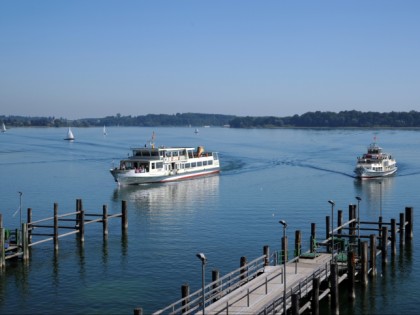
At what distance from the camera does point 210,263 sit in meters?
49.9

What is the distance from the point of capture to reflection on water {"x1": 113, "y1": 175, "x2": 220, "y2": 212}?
277ft

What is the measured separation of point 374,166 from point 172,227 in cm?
5817

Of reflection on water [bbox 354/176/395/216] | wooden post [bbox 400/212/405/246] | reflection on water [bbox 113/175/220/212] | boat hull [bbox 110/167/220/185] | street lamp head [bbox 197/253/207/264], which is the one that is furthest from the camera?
boat hull [bbox 110/167/220/185]

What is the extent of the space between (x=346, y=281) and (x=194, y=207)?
3864 centimetres

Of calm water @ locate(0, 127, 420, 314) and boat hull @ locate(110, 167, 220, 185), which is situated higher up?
boat hull @ locate(110, 167, 220, 185)

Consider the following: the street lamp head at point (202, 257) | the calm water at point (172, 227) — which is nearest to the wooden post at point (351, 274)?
the calm water at point (172, 227)

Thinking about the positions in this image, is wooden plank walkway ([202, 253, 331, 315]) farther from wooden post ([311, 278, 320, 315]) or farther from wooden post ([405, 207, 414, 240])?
wooden post ([405, 207, 414, 240])

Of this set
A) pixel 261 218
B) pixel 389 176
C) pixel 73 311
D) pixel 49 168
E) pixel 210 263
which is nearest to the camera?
pixel 73 311

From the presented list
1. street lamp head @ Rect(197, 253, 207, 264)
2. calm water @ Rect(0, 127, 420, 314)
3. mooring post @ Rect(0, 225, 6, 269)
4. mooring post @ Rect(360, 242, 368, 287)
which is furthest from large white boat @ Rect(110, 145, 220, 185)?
street lamp head @ Rect(197, 253, 207, 264)

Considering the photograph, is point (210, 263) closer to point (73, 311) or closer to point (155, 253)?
point (155, 253)

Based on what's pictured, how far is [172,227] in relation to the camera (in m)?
66.6

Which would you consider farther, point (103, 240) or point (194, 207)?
point (194, 207)

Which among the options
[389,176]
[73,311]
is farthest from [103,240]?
[389,176]

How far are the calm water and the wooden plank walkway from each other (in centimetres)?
359
